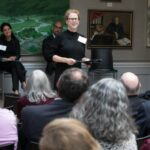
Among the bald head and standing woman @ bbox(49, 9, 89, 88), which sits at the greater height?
standing woman @ bbox(49, 9, 89, 88)

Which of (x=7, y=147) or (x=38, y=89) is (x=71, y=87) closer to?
(x=7, y=147)

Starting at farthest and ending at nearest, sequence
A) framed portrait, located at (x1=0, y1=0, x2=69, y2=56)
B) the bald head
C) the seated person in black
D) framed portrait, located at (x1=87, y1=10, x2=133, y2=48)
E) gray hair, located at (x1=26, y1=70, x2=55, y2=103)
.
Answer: framed portrait, located at (x1=87, y1=10, x2=133, y2=48)
framed portrait, located at (x1=0, y1=0, x2=69, y2=56)
the seated person in black
gray hair, located at (x1=26, y1=70, x2=55, y2=103)
the bald head

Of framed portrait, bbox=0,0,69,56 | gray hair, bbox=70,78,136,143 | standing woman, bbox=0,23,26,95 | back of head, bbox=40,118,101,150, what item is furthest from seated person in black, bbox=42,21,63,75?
back of head, bbox=40,118,101,150

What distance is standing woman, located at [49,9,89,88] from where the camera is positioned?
4758 mm

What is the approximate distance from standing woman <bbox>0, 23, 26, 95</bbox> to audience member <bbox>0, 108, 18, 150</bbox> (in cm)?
501

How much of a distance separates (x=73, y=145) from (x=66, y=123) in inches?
4.2

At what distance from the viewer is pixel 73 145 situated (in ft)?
4.71

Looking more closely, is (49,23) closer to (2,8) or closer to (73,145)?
(2,8)

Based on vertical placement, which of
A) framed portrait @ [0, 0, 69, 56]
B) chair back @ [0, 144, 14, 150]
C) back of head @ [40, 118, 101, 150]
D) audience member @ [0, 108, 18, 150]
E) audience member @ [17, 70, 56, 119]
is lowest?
chair back @ [0, 144, 14, 150]

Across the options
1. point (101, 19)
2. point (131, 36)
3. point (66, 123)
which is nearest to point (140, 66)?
point (131, 36)

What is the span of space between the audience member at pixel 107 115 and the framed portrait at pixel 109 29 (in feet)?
23.0

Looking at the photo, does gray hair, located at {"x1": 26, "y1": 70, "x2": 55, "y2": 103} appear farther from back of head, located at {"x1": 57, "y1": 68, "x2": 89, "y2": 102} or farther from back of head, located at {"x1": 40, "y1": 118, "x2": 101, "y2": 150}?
back of head, located at {"x1": 40, "y1": 118, "x2": 101, "y2": 150}

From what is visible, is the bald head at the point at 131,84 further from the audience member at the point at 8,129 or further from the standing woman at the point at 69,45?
the standing woman at the point at 69,45

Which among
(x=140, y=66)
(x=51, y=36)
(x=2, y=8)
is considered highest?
(x=2, y=8)
